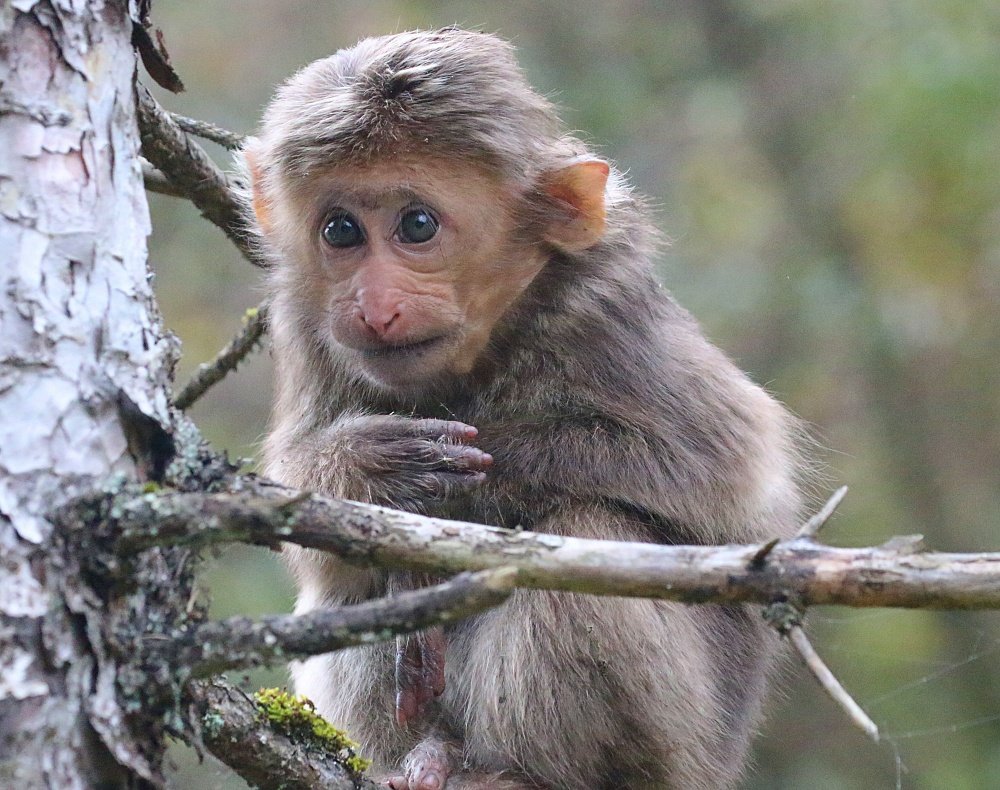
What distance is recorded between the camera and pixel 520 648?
3.88 m

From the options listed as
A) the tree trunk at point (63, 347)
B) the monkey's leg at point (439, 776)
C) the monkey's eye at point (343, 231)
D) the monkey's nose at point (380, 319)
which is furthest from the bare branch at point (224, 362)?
the tree trunk at point (63, 347)

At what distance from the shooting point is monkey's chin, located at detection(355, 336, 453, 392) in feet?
13.4

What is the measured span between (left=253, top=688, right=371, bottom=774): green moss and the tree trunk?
768 mm

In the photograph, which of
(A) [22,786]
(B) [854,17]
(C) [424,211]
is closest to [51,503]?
(A) [22,786]

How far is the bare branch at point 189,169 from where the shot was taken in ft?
12.4

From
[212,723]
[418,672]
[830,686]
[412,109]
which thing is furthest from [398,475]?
[830,686]

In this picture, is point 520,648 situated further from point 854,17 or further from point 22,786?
point 854,17

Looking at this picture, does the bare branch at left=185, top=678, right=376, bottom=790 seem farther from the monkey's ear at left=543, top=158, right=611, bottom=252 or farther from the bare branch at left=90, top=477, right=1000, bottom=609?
the monkey's ear at left=543, top=158, right=611, bottom=252

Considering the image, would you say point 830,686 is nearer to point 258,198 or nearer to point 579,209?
point 579,209

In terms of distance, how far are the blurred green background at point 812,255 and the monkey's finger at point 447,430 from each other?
5364 millimetres

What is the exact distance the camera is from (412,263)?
13.7 ft

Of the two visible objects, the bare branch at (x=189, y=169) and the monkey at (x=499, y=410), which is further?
the monkey at (x=499, y=410)

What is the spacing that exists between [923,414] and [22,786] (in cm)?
915

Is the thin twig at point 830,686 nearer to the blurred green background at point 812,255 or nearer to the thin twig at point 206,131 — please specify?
the thin twig at point 206,131
